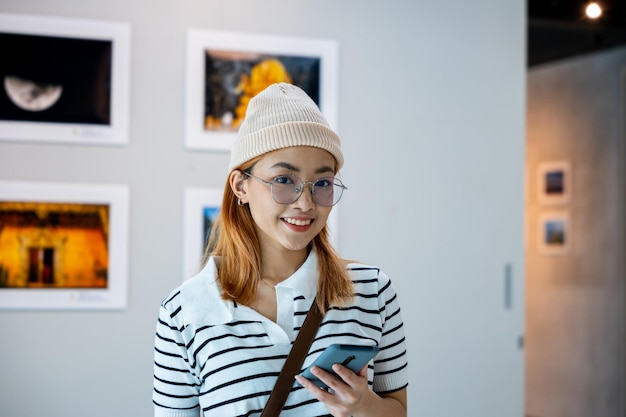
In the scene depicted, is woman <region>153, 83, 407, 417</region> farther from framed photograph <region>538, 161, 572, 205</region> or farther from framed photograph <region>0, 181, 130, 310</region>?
framed photograph <region>538, 161, 572, 205</region>

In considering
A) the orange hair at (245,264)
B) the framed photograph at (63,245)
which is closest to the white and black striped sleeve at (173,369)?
the orange hair at (245,264)

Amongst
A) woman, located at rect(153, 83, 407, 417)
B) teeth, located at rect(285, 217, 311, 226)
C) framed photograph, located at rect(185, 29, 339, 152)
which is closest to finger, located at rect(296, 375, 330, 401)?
woman, located at rect(153, 83, 407, 417)

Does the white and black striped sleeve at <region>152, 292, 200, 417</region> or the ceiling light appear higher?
the ceiling light

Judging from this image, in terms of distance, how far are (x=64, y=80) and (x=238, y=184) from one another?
1901 millimetres

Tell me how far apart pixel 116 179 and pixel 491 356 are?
2107mm

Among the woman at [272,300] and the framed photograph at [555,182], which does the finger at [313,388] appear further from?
the framed photograph at [555,182]

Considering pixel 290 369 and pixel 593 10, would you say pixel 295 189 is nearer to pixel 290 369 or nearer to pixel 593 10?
pixel 290 369

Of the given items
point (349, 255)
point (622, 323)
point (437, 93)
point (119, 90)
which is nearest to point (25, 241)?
point (119, 90)

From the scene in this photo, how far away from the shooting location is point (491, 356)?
13.2 feet

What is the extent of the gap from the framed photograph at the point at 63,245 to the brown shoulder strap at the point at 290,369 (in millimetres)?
1868

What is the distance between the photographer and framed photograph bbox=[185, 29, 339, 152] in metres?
3.58

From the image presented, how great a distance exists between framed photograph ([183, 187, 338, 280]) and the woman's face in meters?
1.76

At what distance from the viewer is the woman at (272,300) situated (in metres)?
1.76

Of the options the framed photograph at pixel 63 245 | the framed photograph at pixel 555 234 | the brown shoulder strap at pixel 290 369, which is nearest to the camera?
the brown shoulder strap at pixel 290 369
